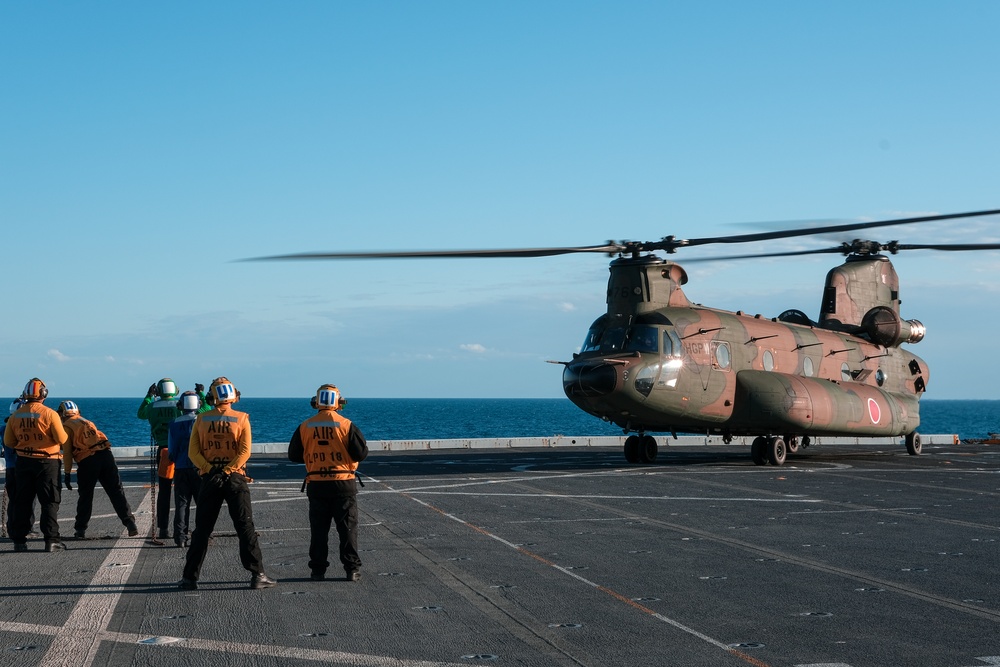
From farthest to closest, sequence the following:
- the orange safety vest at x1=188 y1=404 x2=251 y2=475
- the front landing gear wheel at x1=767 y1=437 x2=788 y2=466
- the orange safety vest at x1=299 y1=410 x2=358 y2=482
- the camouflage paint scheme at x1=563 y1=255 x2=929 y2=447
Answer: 1. the front landing gear wheel at x1=767 y1=437 x2=788 y2=466
2. the camouflage paint scheme at x1=563 y1=255 x2=929 y2=447
3. the orange safety vest at x1=299 y1=410 x2=358 y2=482
4. the orange safety vest at x1=188 y1=404 x2=251 y2=475

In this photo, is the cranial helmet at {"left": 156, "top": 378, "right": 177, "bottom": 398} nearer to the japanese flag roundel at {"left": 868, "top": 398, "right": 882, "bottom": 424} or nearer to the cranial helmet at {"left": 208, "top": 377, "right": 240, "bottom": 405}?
the cranial helmet at {"left": 208, "top": 377, "right": 240, "bottom": 405}

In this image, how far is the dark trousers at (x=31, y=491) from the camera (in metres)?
13.6

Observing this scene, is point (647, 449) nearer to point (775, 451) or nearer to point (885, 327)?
point (775, 451)

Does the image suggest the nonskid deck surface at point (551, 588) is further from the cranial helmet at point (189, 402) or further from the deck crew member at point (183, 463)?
the cranial helmet at point (189, 402)

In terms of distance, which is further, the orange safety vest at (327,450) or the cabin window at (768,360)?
the cabin window at (768,360)

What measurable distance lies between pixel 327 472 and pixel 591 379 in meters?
15.6

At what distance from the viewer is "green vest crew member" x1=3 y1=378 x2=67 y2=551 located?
540 inches

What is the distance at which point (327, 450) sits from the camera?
11266 millimetres

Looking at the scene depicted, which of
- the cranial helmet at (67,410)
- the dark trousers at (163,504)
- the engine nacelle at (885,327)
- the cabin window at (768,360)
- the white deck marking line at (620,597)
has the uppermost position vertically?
the engine nacelle at (885,327)

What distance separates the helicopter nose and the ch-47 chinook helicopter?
0.09 feet

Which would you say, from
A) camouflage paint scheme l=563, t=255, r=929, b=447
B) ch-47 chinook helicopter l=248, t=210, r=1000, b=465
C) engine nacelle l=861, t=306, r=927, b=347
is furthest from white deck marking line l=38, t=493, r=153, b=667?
engine nacelle l=861, t=306, r=927, b=347

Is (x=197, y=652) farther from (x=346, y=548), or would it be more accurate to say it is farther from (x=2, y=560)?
(x=2, y=560)

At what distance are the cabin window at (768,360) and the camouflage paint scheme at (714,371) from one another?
37mm

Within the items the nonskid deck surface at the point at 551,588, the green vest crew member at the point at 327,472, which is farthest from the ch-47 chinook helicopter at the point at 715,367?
the green vest crew member at the point at 327,472
